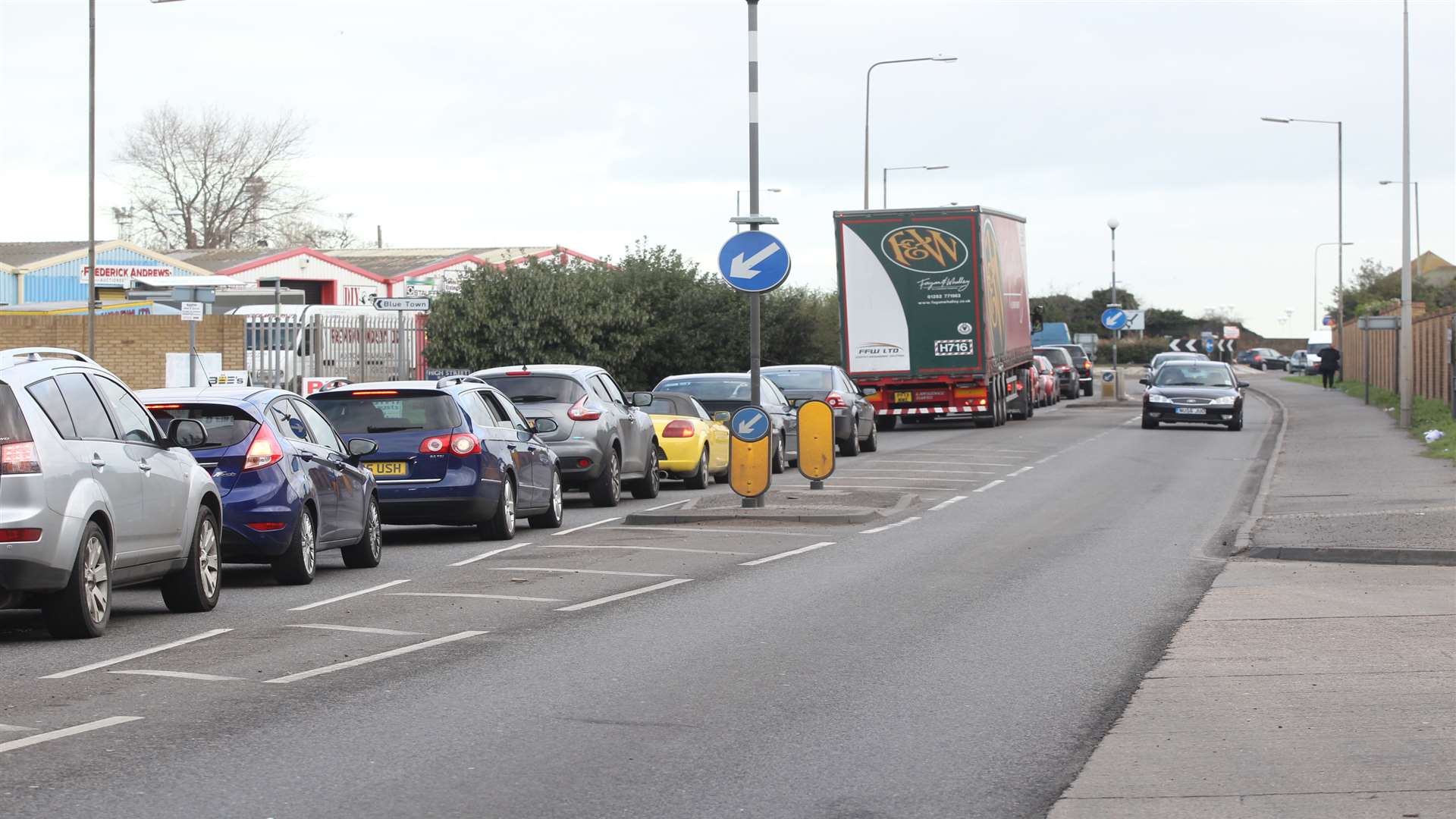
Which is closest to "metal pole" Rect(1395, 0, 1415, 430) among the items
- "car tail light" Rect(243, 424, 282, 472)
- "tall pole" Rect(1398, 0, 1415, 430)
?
"tall pole" Rect(1398, 0, 1415, 430)

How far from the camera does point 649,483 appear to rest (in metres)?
21.7

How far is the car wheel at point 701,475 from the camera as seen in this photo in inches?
925

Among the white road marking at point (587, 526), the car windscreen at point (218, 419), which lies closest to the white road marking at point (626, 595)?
the car windscreen at point (218, 419)

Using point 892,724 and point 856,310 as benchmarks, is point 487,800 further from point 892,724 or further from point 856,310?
point 856,310

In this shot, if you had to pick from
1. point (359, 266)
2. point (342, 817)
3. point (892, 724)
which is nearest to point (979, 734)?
point (892, 724)

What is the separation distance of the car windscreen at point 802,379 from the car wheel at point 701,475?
598 centimetres

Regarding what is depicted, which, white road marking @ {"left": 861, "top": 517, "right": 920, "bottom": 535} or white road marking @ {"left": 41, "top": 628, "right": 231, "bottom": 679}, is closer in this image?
white road marking @ {"left": 41, "top": 628, "right": 231, "bottom": 679}

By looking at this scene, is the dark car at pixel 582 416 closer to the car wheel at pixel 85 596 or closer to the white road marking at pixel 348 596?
the white road marking at pixel 348 596

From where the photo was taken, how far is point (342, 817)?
19.3 ft

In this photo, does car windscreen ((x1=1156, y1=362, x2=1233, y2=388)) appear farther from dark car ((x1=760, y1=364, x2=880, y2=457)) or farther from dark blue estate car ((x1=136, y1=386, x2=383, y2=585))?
dark blue estate car ((x1=136, y1=386, x2=383, y2=585))

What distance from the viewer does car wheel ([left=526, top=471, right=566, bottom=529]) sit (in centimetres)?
1795

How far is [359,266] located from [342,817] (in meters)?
67.0

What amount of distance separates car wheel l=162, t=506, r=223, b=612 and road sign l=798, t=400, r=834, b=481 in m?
9.04

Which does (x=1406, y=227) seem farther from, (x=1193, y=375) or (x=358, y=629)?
(x=358, y=629)
